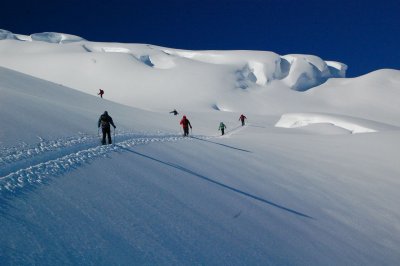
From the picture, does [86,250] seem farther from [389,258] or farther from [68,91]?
[68,91]

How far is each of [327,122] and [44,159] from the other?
51.1 m

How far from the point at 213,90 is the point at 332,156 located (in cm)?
10487

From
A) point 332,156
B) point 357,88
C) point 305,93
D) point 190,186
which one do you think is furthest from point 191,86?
point 190,186

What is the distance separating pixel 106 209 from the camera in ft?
23.8

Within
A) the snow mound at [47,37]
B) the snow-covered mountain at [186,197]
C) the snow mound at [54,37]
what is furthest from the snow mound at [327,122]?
the snow mound at [47,37]

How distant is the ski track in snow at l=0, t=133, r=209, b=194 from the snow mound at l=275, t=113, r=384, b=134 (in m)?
41.1

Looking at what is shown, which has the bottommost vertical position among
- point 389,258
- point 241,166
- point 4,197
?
point 389,258

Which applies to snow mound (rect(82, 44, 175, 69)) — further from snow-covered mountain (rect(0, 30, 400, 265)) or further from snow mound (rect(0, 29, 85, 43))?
snow-covered mountain (rect(0, 30, 400, 265))

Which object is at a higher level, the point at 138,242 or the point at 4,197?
the point at 4,197

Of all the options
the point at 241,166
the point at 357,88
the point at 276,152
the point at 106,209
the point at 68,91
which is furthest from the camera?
the point at 357,88

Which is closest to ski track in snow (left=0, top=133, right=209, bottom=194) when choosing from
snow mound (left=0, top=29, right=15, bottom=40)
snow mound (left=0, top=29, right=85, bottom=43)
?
snow mound (left=0, top=29, right=85, bottom=43)

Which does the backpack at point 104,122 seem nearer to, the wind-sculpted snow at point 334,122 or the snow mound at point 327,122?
the wind-sculpted snow at point 334,122

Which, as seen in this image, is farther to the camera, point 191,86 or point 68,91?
point 191,86

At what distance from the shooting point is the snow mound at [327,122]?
49.5 m
